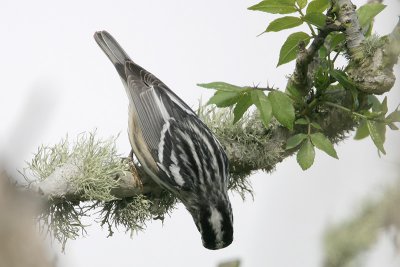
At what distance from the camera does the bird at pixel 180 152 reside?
2.88 m

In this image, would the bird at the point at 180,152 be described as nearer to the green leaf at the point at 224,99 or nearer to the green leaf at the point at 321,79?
the green leaf at the point at 224,99

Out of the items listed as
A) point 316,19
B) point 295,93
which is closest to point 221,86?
point 295,93

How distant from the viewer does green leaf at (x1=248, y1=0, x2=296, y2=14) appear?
249 centimetres

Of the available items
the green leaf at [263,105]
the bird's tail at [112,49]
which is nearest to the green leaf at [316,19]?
the green leaf at [263,105]

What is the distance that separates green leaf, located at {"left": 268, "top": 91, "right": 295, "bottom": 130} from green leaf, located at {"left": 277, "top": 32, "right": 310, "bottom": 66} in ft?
0.78

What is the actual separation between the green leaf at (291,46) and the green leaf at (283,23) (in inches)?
2.5

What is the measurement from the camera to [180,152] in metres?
3.21

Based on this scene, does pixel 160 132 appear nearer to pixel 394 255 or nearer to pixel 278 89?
pixel 278 89

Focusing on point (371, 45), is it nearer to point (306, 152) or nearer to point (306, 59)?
point (306, 59)

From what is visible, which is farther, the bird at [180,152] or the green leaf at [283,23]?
the bird at [180,152]

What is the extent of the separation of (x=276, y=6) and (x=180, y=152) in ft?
3.42

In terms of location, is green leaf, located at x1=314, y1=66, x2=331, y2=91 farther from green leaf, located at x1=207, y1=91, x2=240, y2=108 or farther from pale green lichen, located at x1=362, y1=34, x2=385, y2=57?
green leaf, located at x1=207, y1=91, x2=240, y2=108

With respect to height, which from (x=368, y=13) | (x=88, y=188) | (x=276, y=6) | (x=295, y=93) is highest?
(x=368, y=13)

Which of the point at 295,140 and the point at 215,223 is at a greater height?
the point at 295,140
